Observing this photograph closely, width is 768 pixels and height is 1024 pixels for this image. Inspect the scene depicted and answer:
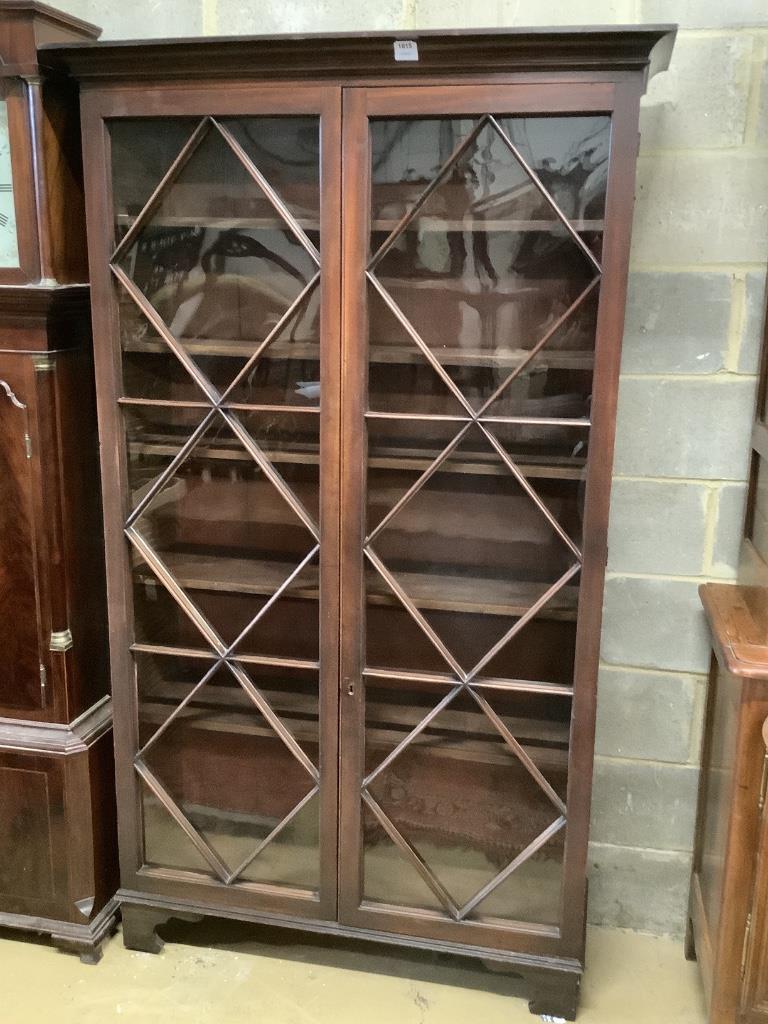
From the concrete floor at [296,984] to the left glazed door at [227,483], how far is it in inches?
6.2

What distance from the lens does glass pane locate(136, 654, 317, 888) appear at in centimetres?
163

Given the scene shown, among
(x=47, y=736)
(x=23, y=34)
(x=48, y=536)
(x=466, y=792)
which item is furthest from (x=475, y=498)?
(x=23, y=34)

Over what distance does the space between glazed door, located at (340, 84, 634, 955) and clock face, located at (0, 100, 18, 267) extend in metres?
0.58

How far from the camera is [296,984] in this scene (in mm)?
1691

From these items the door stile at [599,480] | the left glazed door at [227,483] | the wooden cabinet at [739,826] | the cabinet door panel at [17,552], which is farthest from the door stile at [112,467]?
the wooden cabinet at [739,826]

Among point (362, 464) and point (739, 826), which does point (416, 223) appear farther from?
point (739, 826)

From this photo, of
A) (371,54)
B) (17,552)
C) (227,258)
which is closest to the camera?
(371,54)

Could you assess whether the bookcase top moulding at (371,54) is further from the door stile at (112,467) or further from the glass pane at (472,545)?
the glass pane at (472,545)

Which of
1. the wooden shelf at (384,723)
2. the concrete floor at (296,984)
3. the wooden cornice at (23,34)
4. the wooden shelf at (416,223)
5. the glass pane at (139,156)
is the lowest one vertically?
the concrete floor at (296,984)

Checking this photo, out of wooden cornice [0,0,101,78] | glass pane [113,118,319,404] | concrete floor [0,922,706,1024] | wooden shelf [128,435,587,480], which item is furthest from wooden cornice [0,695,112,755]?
wooden cornice [0,0,101,78]

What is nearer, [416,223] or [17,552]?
[416,223]

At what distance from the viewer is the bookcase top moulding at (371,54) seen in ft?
4.12

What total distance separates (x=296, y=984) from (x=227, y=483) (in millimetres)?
943

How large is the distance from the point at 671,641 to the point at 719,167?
88 cm
